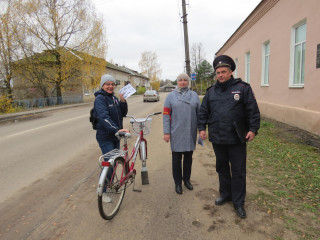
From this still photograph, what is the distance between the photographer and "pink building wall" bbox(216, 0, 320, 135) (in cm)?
672

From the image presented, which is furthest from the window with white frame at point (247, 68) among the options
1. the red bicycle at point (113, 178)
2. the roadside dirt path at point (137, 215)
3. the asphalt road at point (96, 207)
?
the red bicycle at point (113, 178)

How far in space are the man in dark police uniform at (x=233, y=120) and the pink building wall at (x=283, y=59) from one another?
15.9 ft

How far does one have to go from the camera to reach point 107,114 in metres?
3.08

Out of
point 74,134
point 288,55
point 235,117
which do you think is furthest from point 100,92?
point 288,55

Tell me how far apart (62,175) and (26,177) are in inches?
28.7

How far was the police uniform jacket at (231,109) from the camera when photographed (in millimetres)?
2797

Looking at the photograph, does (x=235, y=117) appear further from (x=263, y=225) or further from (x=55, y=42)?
(x=55, y=42)

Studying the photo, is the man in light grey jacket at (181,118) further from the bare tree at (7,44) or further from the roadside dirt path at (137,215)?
the bare tree at (7,44)

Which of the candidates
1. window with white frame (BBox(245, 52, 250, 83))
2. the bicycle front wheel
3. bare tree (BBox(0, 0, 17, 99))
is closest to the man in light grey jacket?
the bicycle front wheel

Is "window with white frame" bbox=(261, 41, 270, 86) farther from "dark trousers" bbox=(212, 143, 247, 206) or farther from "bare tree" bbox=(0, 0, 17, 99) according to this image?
"bare tree" bbox=(0, 0, 17, 99)

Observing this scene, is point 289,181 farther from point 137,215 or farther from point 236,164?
point 137,215

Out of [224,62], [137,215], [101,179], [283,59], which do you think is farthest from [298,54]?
[101,179]

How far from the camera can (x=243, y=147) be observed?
295cm

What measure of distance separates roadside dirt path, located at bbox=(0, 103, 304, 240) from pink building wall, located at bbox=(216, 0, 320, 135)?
185 inches
